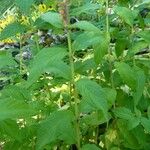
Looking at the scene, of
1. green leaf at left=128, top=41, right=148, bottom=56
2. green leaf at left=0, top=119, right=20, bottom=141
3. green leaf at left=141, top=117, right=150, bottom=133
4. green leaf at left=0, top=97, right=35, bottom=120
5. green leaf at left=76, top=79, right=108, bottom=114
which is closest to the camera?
green leaf at left=0, top=97, right=35, bottom=120

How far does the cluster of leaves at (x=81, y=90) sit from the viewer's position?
1487 millimetres

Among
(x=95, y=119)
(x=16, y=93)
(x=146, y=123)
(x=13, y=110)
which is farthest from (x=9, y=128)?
(x=146, y=123)

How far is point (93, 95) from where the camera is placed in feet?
4.89

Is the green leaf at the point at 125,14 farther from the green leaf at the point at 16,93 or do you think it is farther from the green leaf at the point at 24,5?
the green leaf at the point at 16,93

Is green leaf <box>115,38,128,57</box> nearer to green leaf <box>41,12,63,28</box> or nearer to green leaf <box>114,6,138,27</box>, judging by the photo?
green leaf <box>114,6,138,27</box>

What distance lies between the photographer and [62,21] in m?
1.52

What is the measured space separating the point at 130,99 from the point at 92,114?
0.79 ft

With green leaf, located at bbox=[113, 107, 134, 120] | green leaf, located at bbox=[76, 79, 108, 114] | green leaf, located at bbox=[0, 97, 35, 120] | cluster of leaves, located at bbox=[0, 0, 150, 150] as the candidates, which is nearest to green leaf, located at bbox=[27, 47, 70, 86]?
cluster of leaves, located at bbox=[0, 0, 150, 150]

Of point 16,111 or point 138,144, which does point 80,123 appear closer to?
point 138,144

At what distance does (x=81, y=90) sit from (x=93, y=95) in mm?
50

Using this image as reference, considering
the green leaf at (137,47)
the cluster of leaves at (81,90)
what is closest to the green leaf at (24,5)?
the cluster of leaves at (81,90)

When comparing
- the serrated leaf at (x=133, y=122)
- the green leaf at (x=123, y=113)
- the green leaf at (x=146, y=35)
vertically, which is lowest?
the serrated leaf at (x=133, y=122)

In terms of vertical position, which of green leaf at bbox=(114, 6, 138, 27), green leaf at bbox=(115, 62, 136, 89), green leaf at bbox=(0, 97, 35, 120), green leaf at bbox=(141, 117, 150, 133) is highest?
green leaf at bbox=(114, 6, 138, 27)

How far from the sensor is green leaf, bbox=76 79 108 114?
4.82 feet
